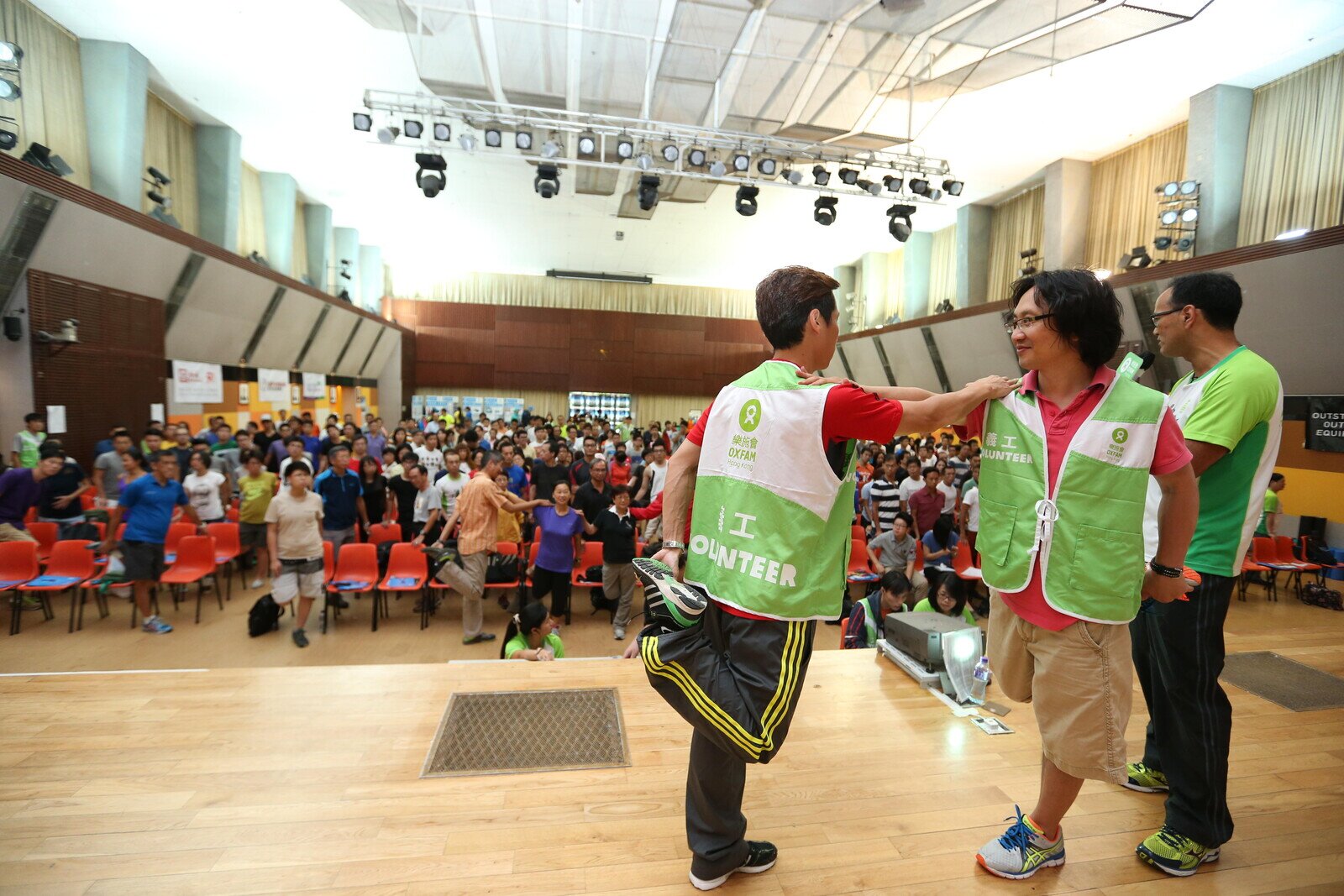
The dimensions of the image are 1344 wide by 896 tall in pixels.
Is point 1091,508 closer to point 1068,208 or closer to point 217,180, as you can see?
point 1068,208

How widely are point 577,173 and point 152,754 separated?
1111cm

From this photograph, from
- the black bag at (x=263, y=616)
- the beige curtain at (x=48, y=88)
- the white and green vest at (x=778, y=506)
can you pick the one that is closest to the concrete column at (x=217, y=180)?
the beige curtain at (x=48, y=88)

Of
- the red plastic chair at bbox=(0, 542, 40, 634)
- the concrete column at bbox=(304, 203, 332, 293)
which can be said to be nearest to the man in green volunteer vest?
the red plastic chair at bbox=(0, 542, 40, 634)

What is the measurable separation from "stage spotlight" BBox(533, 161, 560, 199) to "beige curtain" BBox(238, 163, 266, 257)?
670 centimetres

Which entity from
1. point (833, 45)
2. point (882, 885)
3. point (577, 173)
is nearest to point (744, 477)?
point (882, 885)

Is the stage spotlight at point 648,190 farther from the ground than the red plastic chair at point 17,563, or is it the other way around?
the stage spotlight at point 648,190

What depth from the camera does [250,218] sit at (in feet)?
42.2

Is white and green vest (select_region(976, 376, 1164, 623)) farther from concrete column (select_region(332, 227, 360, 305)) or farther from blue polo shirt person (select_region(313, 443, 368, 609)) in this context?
concrete column (select_region(332, 227, 360, 305))

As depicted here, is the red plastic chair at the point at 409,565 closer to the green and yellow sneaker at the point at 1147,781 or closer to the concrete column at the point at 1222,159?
the green and yellow sneaker at the point at 1147,781

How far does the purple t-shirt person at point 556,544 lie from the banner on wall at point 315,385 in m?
11.3

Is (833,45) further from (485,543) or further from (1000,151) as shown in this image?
(485,543)

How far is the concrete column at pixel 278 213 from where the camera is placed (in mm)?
13289

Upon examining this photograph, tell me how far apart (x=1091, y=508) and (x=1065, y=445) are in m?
0.18

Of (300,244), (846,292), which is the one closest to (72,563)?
(300,244)
